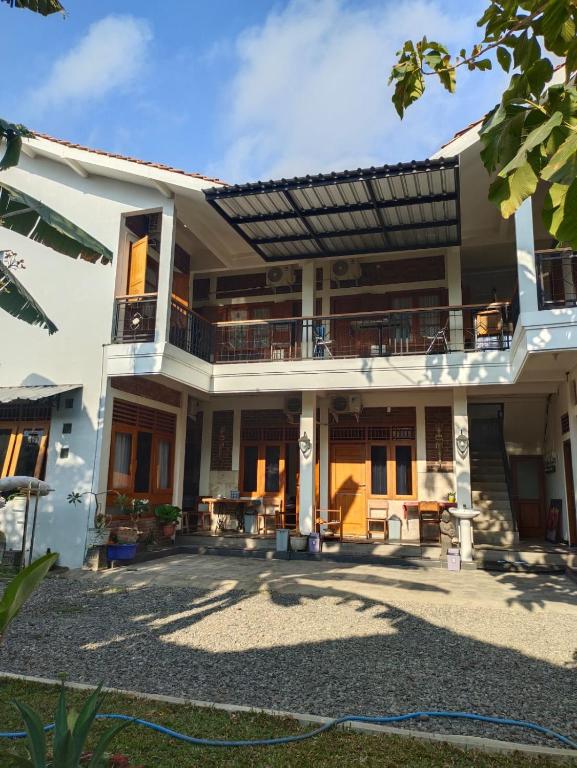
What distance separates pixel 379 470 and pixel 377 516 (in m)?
1.03

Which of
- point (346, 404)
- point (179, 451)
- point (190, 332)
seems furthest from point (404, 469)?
point (190, 332)

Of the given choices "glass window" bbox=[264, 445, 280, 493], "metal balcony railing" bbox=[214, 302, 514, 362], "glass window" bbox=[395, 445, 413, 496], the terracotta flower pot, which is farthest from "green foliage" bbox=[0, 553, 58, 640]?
"glass window" bbox=[264, 445, 280, 493]

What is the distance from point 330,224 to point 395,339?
112 inches

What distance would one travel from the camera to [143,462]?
1155 centimetres

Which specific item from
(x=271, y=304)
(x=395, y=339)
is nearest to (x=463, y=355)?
(x=395, y=339)

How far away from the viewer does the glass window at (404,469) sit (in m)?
12.4

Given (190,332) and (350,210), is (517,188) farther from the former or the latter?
(190,332)

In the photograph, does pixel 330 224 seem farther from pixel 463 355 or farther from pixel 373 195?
pixel 463 355

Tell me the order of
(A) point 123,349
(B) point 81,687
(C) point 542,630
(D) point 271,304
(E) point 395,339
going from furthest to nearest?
(D) point 271,304 < (E) point 395,339 < (A) point 123,349 < (C) point 542,630 < (B) point 81,687

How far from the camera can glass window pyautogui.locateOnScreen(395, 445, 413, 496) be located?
12.4 metres

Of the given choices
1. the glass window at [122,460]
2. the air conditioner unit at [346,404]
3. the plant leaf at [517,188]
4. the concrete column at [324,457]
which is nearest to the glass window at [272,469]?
the concrete column at [324,457]

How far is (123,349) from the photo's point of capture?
33.8ft

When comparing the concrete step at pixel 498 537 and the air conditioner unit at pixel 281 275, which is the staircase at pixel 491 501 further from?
the air conditioner unit at pixel 281 275

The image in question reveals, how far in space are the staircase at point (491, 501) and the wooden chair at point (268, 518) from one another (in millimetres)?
4430
